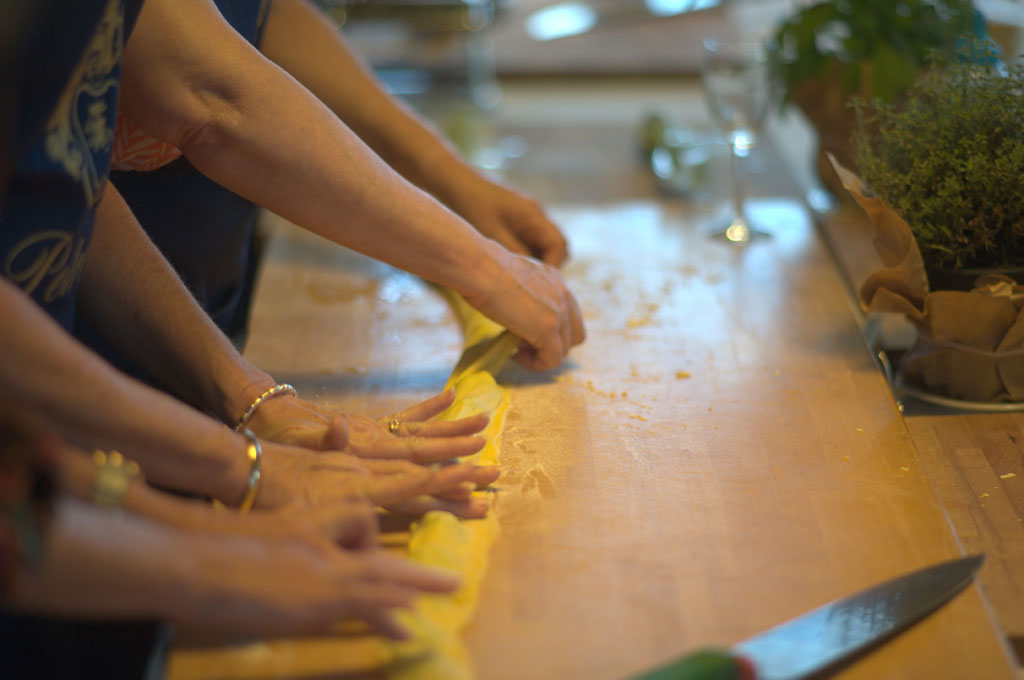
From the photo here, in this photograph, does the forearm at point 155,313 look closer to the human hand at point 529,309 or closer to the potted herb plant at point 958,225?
the human hand at point 529,309

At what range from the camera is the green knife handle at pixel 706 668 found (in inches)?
25.8

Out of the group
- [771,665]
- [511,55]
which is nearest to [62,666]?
[771,665]

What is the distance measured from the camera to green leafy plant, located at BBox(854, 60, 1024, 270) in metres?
1.03

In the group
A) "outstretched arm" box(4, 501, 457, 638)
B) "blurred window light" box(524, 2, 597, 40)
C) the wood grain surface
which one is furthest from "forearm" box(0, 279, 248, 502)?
"blurred window light" box(524, 2, 597, 40)

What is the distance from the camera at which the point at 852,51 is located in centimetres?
155

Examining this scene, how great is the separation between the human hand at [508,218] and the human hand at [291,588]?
0.76 meters

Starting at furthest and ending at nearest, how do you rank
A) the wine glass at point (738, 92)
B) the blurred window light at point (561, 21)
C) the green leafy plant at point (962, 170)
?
the blurred window light at point (561, 21) < the wine glass at point (738, 92) < the green leafy plant at point (962, 170)

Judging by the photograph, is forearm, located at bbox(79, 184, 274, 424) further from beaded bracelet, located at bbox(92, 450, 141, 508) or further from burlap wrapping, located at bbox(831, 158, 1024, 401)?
burlap wrapping, located at bbox(831, 158, 1024, 401)

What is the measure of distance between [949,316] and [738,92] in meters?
0.63

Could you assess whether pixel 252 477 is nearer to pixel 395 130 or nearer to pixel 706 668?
pixel 706 668

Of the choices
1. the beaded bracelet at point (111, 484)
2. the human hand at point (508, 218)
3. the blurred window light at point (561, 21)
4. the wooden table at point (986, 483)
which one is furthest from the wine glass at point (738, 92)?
the blurred window light at point (561, 21)

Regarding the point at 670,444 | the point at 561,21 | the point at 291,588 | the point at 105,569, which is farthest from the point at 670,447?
the point at 561,21

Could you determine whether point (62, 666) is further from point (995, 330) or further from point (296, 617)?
point (995, 330)

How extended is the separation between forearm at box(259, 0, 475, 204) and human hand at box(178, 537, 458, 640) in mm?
824
